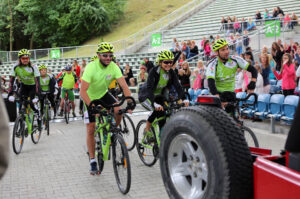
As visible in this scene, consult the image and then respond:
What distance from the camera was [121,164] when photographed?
534 centimetres

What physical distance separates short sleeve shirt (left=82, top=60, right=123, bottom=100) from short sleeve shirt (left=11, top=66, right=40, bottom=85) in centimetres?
329

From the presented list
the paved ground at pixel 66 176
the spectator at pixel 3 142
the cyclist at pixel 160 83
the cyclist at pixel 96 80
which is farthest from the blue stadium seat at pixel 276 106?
the spectator at pixel 3 142

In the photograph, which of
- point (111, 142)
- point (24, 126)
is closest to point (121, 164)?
point (111, 142)

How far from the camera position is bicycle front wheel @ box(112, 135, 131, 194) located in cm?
511

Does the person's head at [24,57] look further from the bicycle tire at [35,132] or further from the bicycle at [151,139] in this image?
the bicycle at [151,139]

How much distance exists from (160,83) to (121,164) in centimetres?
187

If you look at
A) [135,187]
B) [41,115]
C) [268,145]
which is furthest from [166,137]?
[41,115]

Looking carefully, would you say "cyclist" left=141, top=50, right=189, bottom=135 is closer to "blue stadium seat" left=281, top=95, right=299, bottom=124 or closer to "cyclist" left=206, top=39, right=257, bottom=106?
"cyclist" left=206, top=39, right=257, bottom=106

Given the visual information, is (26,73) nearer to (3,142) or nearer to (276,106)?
(276,106)

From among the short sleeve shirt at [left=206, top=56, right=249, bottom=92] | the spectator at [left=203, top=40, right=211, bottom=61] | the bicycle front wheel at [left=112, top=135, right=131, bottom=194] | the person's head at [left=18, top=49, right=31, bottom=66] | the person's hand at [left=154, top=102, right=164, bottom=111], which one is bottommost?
the bicycle front wheel at [left=112, top=135, right=131, bottom=194]

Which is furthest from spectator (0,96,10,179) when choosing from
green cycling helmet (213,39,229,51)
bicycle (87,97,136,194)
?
green cycling helmet (213,39,229,51)

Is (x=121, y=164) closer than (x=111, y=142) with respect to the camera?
Yes

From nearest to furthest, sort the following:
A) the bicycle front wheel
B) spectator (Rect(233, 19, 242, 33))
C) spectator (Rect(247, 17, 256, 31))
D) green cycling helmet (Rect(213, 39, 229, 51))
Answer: the bicycle front wheel → green cycling helmet (Rect(213, 39, 229, 51)) → spectator (Rect(247, 17, 256, 31)) → spectator (Rect(233, 19, 242, 33))

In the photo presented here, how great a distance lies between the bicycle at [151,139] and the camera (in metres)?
6.38
